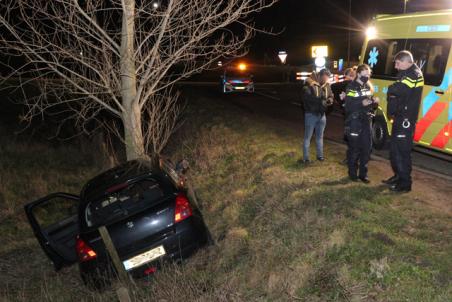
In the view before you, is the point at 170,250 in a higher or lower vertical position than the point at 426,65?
lower

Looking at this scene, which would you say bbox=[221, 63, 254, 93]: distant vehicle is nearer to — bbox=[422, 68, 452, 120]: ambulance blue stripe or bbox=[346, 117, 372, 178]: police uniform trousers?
bbox=[422, 68, 452, 120]: ambulance blue stripe

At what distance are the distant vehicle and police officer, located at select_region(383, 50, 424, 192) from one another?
17.2m

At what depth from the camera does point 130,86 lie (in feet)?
25.9

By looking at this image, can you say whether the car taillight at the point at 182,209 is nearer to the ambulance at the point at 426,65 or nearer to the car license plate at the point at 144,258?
the car license plate at the point at 144,258

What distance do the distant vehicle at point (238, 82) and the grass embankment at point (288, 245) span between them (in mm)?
13023

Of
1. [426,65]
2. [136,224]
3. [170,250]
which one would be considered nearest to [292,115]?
[426,65]

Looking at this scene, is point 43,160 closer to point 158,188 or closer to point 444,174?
point 158,188

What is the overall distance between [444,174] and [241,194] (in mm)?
3556

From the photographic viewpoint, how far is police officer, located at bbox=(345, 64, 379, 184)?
6492 millimetres

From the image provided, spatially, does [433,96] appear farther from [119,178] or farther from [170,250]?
[119,178]

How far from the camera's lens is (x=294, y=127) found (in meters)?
12.8

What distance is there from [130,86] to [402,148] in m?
4.74

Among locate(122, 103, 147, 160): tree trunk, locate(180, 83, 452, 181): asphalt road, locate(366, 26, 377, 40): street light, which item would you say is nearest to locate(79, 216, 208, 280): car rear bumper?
locate(122, 103, 147, 160): tree trunk

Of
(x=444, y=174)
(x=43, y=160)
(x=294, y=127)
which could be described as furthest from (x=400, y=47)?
(x=43, y=160)
